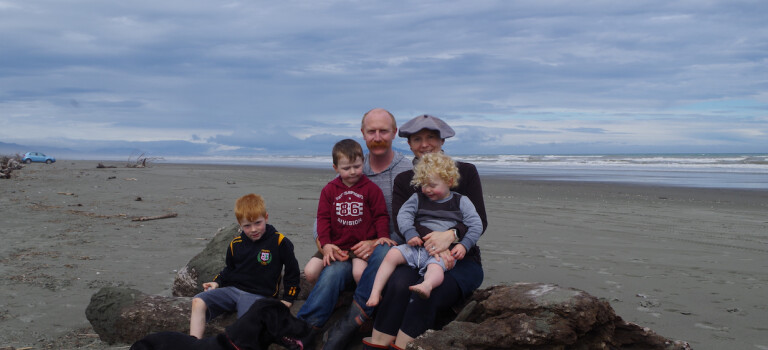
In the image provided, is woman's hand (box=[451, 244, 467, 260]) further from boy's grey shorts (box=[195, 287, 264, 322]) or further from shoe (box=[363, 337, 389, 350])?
boy's grey shorts (box=[195, 287, 264, 322])

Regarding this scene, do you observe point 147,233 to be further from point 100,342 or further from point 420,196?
point 420,196

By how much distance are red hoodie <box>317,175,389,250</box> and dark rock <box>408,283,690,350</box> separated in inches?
46.6

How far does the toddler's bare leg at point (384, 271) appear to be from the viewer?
14.0 feet

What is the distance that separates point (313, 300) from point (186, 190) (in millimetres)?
15318

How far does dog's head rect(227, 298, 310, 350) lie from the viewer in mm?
3820

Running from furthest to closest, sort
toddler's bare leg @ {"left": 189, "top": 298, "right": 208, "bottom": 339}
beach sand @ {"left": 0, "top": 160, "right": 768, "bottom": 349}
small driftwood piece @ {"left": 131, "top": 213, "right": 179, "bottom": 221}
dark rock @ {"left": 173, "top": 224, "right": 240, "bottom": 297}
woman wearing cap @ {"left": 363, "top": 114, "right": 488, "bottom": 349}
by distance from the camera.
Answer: small driftwood piece @ {"left": 131, "top": 213, "right": 179, "bottom": 221}, dark rock @ {"left": 173, "top": 224, "right": 240, "bottom": 297}, beach sand @ {"left": 0, "top": 160, "right": 768, "bottom": 349}, toddler's bare leg @ {"left": 189, "top": 298, "right": 208, "bottom": 339}, woman wearing cap @ {"left": 363, "top": 114, "right": 488, "bottom": 349}

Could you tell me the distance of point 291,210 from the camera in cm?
1390

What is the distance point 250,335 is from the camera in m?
3.83

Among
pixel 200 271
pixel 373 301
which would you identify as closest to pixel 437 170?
pixel 373 301

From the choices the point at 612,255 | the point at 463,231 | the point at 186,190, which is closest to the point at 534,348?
the point at 463,231

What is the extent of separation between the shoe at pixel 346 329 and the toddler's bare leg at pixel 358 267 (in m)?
0.23

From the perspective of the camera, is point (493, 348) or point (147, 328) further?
point (147, 328)

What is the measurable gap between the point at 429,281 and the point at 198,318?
190 cm

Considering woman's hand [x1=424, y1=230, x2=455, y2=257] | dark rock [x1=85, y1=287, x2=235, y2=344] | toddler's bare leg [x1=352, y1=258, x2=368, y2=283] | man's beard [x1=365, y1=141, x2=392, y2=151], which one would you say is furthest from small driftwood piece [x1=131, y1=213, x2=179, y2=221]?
woman's hand [x1=424, y1=230, x2=455, y2=257]
